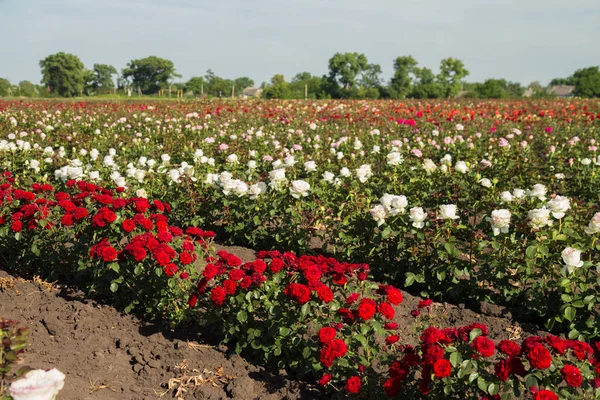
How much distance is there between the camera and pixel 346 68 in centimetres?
7106

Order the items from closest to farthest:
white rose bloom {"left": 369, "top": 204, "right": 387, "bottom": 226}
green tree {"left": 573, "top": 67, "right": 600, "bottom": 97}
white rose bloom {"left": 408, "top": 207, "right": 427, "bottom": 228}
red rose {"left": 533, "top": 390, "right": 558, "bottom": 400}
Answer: red rose {"left": 533, "top": 390, "right": 558, "bottom": 400} → white rose bloom {"left": 408, "top": 207, "right": 427, "bottom": 228} → white rose bloom {"left": 369, "top": 204, "right": 387, "bottom": 226} → green tree {"left": 573, "top": 67, "right": 600, "bottom": 97}

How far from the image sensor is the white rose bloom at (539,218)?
4059mm

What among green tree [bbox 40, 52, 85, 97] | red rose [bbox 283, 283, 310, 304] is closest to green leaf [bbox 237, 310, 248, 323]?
red rose [bbox 283, 283, 310, 304]

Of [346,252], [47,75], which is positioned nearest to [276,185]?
[346,252]

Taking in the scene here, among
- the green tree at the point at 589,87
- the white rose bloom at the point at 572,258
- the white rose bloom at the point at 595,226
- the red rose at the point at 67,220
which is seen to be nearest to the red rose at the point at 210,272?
the red rose at the point at 67,220

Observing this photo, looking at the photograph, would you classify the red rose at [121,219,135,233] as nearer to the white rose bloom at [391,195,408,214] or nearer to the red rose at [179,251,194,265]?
the red rose at [179,251,194,265]

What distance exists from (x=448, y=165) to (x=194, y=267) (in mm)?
3449

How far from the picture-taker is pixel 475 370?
2.65m

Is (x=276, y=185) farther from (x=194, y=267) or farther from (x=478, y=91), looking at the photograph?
(x=478, y=91)

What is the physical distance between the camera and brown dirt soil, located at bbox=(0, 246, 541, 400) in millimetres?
3471

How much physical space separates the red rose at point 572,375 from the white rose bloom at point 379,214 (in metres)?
2.40

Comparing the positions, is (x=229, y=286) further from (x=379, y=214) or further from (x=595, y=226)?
(x=595, y=226)

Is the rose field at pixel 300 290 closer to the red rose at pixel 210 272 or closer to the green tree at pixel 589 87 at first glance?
the red rose at pixel 210 272

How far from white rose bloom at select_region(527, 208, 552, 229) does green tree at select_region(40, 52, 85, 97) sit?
8891 cm
